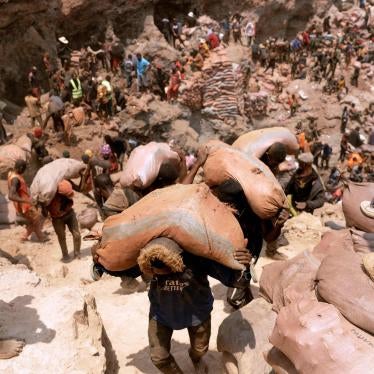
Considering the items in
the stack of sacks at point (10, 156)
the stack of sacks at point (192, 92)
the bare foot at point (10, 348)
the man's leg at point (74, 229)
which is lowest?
the stack of sacks at point (192, 92)

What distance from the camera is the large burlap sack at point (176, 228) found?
2.29m

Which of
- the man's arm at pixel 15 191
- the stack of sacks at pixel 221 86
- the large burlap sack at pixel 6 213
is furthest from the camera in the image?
the stack of sacks at pixel 221 86

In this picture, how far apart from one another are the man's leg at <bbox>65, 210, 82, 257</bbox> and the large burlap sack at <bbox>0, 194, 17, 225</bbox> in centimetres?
213

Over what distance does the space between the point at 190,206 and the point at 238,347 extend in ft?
3.75

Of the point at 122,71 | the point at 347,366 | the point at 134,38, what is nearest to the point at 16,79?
the point at 122,71

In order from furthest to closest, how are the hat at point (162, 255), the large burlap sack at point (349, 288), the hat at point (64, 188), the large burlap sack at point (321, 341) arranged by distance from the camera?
the hat at point (64, 188) → the hat at point (162, 255) → the large burlap sack at point (349, 288) → the large burlap sack at point (321, 341)

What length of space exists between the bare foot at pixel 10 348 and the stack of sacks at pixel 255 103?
13.1 m

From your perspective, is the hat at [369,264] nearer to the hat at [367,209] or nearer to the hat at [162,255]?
the hat at [367,209]

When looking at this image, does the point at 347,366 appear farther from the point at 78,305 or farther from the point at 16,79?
the point at 16,79

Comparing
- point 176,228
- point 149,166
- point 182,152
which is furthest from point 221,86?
point 176,228

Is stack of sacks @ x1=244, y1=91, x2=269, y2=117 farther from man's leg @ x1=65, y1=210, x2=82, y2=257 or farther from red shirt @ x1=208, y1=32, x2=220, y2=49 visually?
man's leg @ x1=65, y1=210, x2=82, y2=257

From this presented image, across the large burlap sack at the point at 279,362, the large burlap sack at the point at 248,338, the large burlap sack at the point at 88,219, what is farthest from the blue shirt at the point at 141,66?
the large burlap sack at the point at 279,362

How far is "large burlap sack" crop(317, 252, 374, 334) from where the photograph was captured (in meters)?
2.09

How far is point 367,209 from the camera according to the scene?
108 inches
